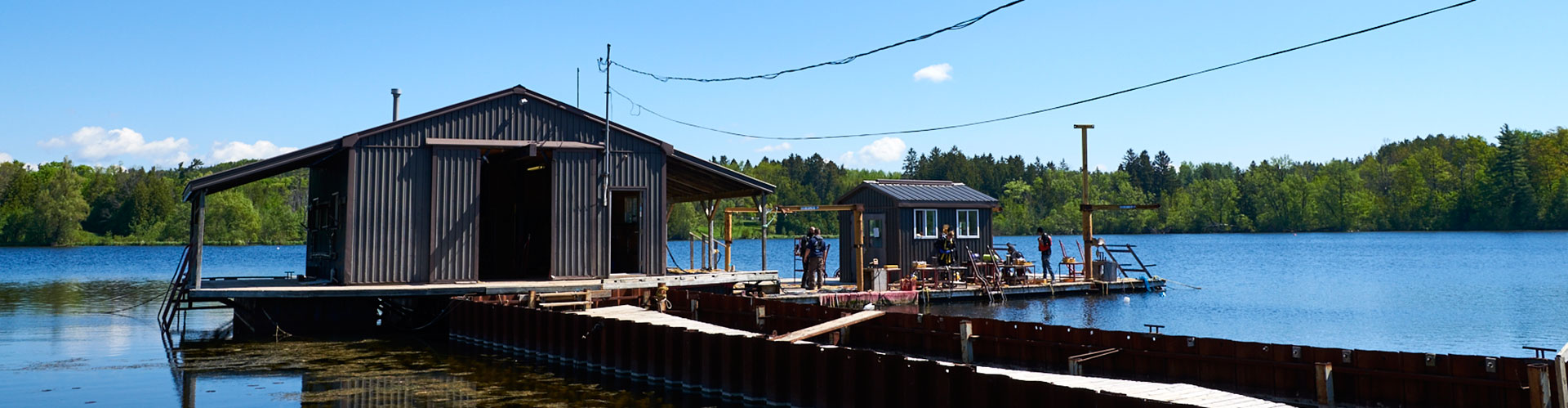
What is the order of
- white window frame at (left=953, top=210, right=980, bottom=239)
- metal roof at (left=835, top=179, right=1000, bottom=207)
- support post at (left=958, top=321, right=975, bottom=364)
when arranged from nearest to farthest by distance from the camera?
1. support post at (left=958, top=321, right=975, bottom=364)
2. metal roof at (left=835, top=179, right=1000, bottom=207)
3. white window frame at (left=953, top=210, right=980, bottom=239)

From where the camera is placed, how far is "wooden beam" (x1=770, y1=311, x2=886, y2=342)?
51.8ft

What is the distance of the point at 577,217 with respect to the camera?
24000 millimetres

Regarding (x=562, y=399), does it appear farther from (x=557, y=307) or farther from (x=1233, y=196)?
(x=1233, y=196)

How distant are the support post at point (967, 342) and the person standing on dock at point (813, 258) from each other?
41.2ft

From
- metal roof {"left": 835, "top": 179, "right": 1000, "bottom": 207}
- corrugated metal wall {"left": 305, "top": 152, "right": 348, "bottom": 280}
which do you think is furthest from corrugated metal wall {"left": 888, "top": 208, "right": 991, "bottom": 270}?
corrugated metal wall {"left": 305, "top": 152, "right": 348, "bottom": 280}

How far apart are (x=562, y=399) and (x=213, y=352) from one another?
31.2 feet

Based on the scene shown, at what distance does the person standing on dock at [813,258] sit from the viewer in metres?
29.4

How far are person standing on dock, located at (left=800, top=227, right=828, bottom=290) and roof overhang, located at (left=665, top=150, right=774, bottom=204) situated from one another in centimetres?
281

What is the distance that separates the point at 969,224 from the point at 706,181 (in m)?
10.5

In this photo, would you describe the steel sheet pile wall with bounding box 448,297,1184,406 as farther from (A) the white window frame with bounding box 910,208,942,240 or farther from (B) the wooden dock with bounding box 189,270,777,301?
(A) the white window frame with bounding box 910,208,942,240

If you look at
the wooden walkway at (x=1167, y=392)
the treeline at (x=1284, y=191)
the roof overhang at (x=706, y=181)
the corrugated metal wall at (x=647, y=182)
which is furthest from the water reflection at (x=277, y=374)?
the treeline at (x=1284, y=191)

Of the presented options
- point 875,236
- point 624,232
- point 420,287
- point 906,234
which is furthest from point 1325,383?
point 875,236

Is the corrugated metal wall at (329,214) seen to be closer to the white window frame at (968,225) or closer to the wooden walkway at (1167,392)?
the wooden walkway at (1167,392)

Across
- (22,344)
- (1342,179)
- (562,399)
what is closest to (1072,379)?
(562,399)
